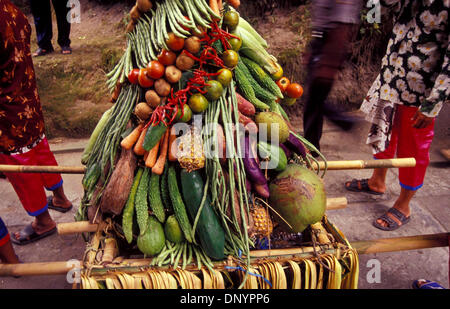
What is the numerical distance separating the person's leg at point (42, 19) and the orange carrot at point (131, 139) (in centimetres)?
457

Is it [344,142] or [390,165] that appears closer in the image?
[390,165]

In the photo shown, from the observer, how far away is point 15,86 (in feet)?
6.92

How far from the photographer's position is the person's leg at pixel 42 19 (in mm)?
4752

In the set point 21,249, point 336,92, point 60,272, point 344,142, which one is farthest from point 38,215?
point 336,92

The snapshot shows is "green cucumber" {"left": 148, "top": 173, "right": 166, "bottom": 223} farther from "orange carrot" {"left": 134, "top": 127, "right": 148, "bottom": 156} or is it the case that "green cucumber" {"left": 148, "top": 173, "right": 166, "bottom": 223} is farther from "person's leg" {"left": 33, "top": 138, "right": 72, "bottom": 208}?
"person's leg" {"left": 33, "top": 138, "right": 72, "bottom": 208}

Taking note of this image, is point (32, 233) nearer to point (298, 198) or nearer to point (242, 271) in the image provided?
point (242, 271)

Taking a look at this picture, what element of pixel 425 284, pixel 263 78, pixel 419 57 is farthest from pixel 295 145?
pixel 425 284

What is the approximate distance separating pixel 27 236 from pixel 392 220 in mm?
3042

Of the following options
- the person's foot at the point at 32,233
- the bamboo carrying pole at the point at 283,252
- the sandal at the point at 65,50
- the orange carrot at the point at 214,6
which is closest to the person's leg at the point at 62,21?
the sandal at the point at 65,50

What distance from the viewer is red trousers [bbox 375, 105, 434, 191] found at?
2.28 m
